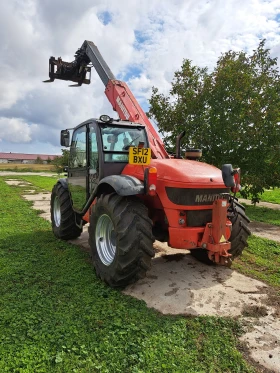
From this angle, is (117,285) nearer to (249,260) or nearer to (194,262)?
(194,262)

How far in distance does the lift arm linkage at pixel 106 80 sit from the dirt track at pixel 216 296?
77.1 inches

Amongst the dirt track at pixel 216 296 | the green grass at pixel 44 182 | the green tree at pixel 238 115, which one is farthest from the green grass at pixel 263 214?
the green grass at pixel 44 182

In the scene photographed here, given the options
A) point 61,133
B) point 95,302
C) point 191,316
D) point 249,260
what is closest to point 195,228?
point 191,316

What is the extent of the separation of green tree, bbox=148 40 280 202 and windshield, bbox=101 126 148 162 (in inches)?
193

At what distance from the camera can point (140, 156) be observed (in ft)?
13.4

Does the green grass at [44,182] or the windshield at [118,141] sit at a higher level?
the windshield at [118,141]

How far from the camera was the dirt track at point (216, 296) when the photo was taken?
285cm

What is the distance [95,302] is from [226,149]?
23.2 ft

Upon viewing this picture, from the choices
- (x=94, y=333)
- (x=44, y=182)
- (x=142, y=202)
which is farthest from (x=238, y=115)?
(x=44, y=182)

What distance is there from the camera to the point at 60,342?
106 inches

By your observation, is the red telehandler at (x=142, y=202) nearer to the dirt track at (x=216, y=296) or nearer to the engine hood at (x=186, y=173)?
the engine hood at (x=186, y=173)

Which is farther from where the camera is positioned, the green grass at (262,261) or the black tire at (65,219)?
the black tire at (65,219)

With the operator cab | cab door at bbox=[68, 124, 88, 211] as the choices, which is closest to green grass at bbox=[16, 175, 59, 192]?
cab door at bbox=[68, 124, 88, 211]

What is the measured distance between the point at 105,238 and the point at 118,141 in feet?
4.96
